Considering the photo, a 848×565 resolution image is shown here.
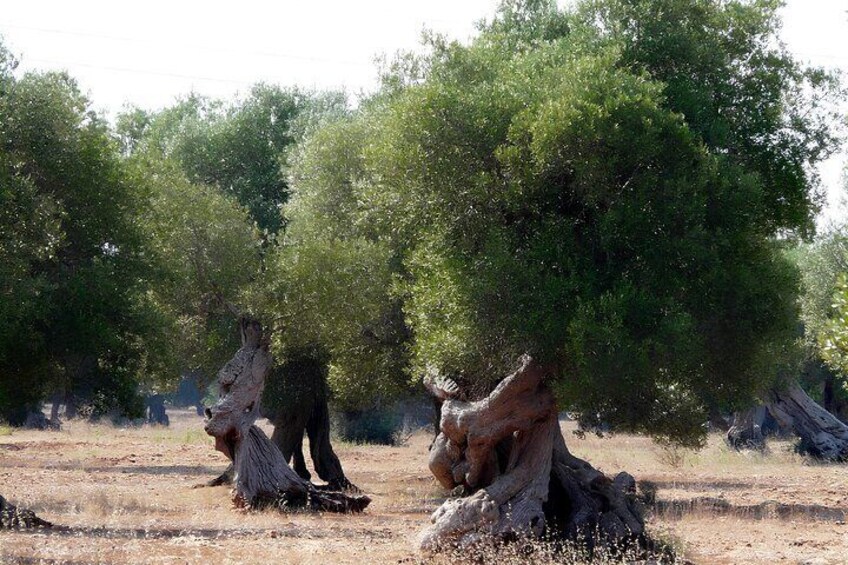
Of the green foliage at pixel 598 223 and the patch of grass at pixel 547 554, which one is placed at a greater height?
the green foliage at pixel 598 223

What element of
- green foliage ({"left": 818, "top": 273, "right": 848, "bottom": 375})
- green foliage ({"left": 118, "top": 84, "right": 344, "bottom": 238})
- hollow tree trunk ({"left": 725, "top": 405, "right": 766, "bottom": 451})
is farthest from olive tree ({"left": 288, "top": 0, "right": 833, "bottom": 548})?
hollow tree trunk ({"left": 725, "top": 405, "right": 766, "bottom": 451})

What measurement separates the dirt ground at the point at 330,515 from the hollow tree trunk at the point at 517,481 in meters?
0.86

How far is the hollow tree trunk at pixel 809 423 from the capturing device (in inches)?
1521

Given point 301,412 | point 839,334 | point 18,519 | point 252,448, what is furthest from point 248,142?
point 839,334

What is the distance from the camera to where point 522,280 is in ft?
50.7

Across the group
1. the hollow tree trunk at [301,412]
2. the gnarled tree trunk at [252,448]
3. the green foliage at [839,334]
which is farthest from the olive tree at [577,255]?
the hollow tree trunk at [301,412]

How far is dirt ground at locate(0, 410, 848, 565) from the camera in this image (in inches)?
633

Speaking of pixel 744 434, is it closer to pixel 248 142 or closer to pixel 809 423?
pixel 809 423

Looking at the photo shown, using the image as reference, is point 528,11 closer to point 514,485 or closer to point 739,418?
point 514,485

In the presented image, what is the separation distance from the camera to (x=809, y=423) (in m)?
39.4

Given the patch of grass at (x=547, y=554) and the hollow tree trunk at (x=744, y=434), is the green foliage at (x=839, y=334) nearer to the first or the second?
the patch of grass at (x=547, y=554)

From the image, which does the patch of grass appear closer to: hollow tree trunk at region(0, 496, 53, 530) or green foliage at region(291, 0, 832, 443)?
green foliage at region(291, 0, 832, 443)

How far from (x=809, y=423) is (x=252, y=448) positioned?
2359 cm

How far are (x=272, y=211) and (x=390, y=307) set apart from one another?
10611 mm
